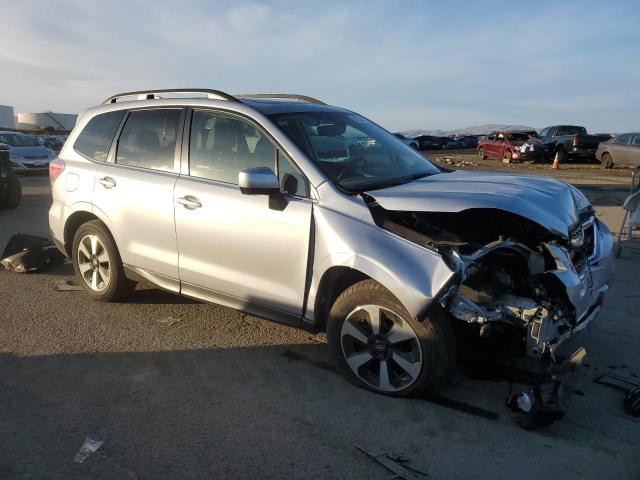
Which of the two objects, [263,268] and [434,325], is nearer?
[434,325]

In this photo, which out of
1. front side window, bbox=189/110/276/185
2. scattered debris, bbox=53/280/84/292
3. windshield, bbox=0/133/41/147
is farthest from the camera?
windshield, bbox=0/133/41/147

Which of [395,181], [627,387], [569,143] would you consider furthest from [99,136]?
[569,143]

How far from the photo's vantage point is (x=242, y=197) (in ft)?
13.1

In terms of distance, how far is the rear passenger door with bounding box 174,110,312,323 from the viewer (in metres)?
3.79

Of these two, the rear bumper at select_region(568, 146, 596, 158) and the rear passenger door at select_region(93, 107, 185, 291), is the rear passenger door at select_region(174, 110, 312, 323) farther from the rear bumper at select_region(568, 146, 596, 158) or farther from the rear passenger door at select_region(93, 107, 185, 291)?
the rear bumper at select_region(568, 146, 596, 158)

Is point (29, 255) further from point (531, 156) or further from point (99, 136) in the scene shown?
point (531, 156)

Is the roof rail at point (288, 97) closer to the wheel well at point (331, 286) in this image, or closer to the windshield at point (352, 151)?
the windshield at point (352, 151)

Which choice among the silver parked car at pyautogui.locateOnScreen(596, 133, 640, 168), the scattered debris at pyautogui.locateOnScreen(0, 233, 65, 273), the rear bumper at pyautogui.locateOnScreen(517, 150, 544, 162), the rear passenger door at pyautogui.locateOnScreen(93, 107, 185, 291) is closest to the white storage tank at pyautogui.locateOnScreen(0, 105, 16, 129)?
the rear bumper at pyautogui.locateOnScreen(517, 150, 544, 162)

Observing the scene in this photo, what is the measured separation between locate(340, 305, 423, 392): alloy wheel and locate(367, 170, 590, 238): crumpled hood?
0.71 meters

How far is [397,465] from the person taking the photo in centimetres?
289

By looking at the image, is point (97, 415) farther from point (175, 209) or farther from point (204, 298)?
point (175, 209)

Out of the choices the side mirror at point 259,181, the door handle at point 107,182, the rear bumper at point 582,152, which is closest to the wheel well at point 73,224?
the door handle at point 107,182

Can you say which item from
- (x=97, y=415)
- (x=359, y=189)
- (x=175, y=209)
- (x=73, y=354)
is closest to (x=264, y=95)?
(x=175, y=209)

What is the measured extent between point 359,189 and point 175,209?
1520 mm
